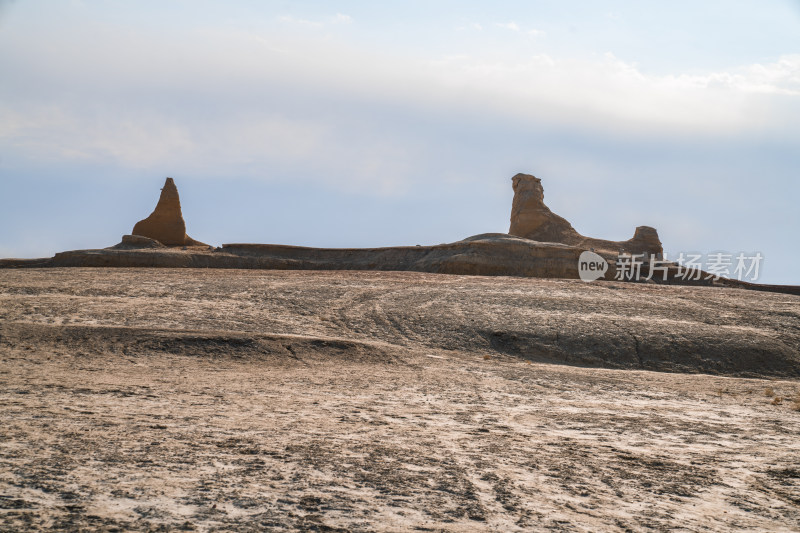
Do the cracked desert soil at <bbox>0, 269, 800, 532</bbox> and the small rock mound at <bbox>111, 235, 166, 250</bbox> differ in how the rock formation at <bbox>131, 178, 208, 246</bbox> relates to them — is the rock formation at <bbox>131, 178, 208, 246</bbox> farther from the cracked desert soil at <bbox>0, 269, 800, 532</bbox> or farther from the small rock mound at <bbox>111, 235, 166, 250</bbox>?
the cracked desert soil at <bbox>0, 269, 800, 532</bbox>

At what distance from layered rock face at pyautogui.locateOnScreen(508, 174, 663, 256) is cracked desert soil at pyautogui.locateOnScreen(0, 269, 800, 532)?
81.7ft

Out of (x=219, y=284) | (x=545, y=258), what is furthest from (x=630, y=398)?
(x=545, y=258)

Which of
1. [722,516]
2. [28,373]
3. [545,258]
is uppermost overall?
A: [545,258]

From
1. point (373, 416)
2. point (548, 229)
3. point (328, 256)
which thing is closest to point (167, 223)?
point (328, 256)

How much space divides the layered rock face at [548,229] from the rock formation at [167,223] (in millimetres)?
20638

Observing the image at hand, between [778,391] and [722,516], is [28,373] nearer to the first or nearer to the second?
[722,516]

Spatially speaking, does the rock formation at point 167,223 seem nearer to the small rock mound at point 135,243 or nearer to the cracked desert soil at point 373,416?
the small rock mound at point 135,243

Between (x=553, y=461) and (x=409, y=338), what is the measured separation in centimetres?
1063

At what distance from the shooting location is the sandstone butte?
29766mm

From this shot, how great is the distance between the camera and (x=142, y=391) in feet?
29.8

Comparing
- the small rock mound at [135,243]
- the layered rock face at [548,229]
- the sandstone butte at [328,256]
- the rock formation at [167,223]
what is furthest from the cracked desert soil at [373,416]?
the layered rock face at [548,229]

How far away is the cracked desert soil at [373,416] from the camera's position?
4.78m

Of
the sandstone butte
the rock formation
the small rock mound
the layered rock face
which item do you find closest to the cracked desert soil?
the sandstone butte

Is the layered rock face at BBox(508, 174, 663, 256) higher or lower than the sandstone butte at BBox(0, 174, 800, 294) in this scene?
higher
